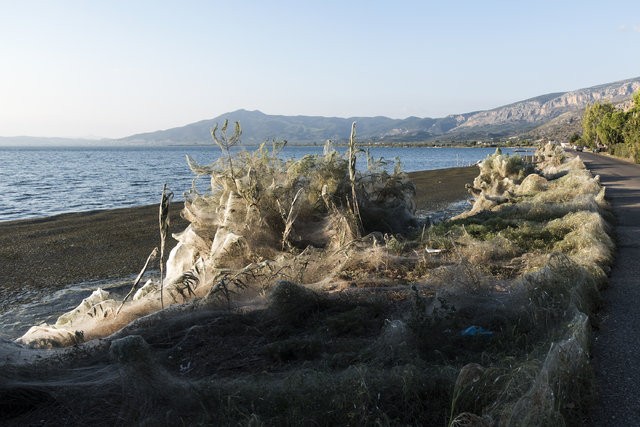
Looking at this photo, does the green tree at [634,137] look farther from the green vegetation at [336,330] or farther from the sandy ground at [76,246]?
the green vegetation at [336,330]

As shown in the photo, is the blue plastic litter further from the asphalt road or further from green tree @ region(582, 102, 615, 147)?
green tree @ region(582, 102, 615, 147)

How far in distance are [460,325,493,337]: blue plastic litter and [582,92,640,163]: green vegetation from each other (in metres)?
38.2

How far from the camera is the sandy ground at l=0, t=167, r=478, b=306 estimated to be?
12219 mm

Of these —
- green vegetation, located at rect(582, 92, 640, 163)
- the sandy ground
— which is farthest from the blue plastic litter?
green vegetation, located at rect(582, 92, 640, 163)

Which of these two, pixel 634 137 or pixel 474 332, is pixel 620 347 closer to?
pixel 474 332

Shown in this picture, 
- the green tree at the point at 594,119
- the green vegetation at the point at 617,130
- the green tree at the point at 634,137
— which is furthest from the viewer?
the green tree at the point at 594,119

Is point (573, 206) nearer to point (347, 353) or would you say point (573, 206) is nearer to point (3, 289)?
point (347, 353)

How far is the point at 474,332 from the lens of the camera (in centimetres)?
538

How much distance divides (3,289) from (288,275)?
7.18 meters

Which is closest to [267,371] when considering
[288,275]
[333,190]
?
[288,275]

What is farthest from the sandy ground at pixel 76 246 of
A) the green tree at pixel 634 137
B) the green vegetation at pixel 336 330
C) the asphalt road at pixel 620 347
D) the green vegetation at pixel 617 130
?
the green vegetation at pixel 617 130

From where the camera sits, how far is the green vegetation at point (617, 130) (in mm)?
39344

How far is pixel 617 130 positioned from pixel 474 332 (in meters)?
53.5

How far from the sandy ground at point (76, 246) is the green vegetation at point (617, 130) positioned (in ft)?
74.7
